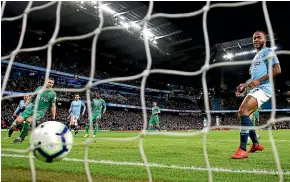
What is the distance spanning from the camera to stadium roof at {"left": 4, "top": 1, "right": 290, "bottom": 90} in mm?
23984

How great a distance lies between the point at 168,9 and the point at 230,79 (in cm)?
2463

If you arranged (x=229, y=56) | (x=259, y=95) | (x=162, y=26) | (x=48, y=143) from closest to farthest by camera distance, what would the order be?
(x=48, y=143), (x=259, y=95), (x=162, y=26), (x=229, y=56)

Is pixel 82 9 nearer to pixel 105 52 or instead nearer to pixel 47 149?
pixel 105 52

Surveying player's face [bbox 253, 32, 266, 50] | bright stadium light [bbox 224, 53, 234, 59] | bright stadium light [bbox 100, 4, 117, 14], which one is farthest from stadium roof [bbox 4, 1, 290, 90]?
player's face [bbox 253, 32, 266, 50]

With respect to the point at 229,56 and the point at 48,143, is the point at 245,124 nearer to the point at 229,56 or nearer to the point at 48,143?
the point at 48,143

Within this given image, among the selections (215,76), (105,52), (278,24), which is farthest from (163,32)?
(215,76)

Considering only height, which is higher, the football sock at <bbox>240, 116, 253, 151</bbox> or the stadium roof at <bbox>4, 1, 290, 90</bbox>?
the stadium roof at <bbox>4, 1, 290, 90</bbox>

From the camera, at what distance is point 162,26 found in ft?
92.2

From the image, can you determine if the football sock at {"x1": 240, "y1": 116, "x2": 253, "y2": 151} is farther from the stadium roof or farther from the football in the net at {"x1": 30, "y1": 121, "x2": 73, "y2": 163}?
the stadium roof

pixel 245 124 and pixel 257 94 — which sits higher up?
pixel 257 94

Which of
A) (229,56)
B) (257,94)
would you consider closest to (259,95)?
(257,94)

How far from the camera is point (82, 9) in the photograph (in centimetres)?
2269

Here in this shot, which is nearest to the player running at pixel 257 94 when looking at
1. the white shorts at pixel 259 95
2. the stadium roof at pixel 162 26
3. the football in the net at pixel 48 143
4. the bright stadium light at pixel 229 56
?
the white shorts at pixel 259 95

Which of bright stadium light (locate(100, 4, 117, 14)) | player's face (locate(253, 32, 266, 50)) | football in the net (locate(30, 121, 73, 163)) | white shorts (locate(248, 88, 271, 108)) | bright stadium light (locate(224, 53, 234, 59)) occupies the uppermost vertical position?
bright stadium light (locate(100, 4, 117, 14))
